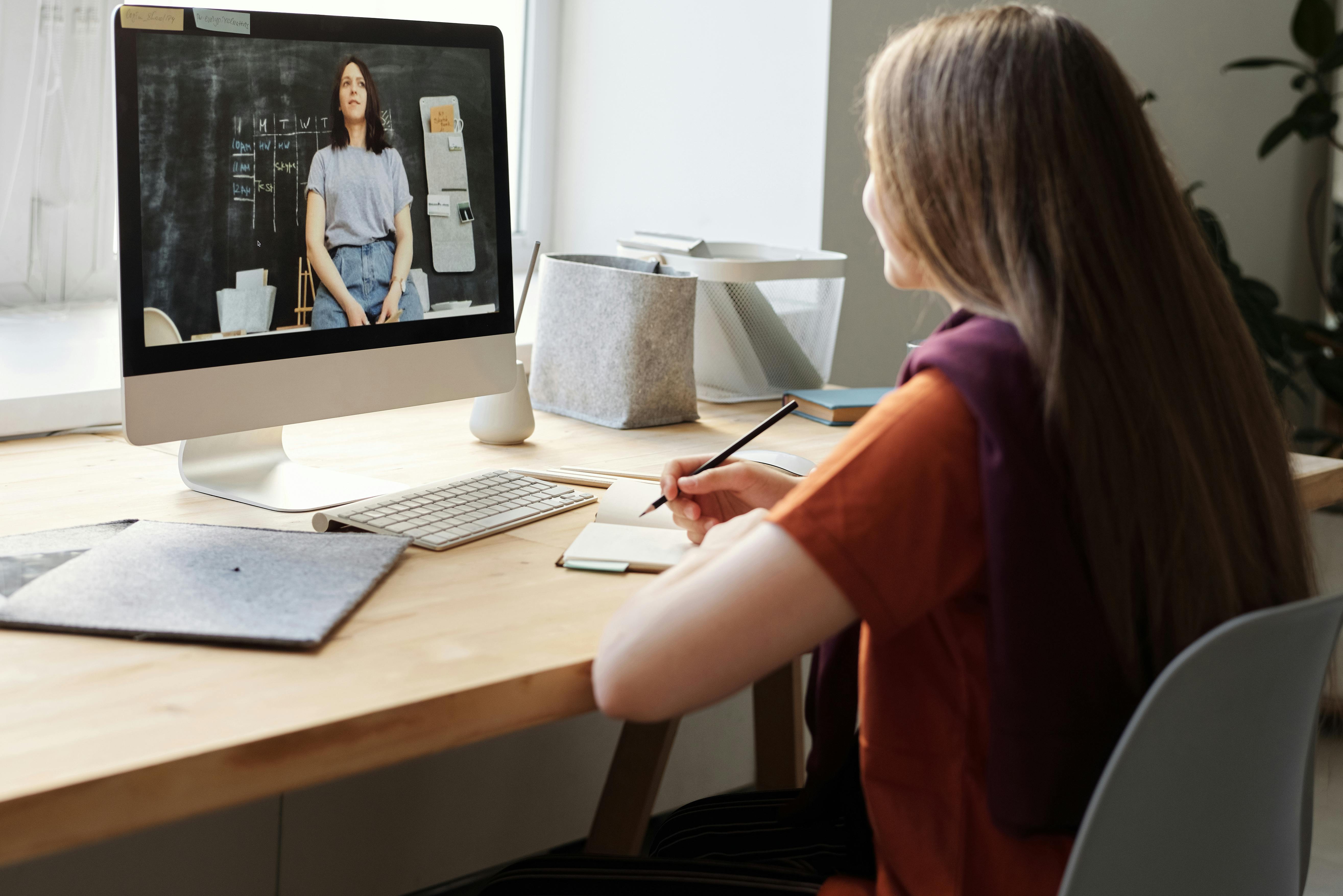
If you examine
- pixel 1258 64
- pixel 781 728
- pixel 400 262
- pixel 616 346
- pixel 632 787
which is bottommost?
pixel 781 728

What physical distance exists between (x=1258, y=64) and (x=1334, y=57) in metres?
0.20

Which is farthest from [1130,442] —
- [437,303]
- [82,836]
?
[437,303]

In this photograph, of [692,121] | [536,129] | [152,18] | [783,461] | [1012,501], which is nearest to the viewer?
[1012,501]

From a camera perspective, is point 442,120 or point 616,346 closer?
point 442,120

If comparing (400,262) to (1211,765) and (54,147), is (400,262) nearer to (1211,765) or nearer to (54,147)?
(54,147)

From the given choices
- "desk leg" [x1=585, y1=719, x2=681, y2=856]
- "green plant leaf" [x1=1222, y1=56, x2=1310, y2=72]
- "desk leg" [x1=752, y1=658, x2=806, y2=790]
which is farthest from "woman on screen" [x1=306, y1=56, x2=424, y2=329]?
"green plant leaf" [x1=1222, y1=56, x2=1310, y2=72]

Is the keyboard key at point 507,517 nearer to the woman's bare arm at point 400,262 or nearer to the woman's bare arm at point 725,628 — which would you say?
the woman's bare arm at point 400,262

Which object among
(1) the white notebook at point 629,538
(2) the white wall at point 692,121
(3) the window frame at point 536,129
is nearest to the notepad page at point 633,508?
(1) the white notebook at point 629,538

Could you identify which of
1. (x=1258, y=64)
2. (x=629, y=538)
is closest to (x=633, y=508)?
(x=629, y=538)

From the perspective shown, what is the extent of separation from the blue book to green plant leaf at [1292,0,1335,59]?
5.92 ft

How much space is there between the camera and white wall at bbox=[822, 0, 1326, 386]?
203 centimetres

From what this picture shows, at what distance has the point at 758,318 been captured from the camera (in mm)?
1851

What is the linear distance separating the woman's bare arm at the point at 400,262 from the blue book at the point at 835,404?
0.56m

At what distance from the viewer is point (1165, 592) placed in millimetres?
761
